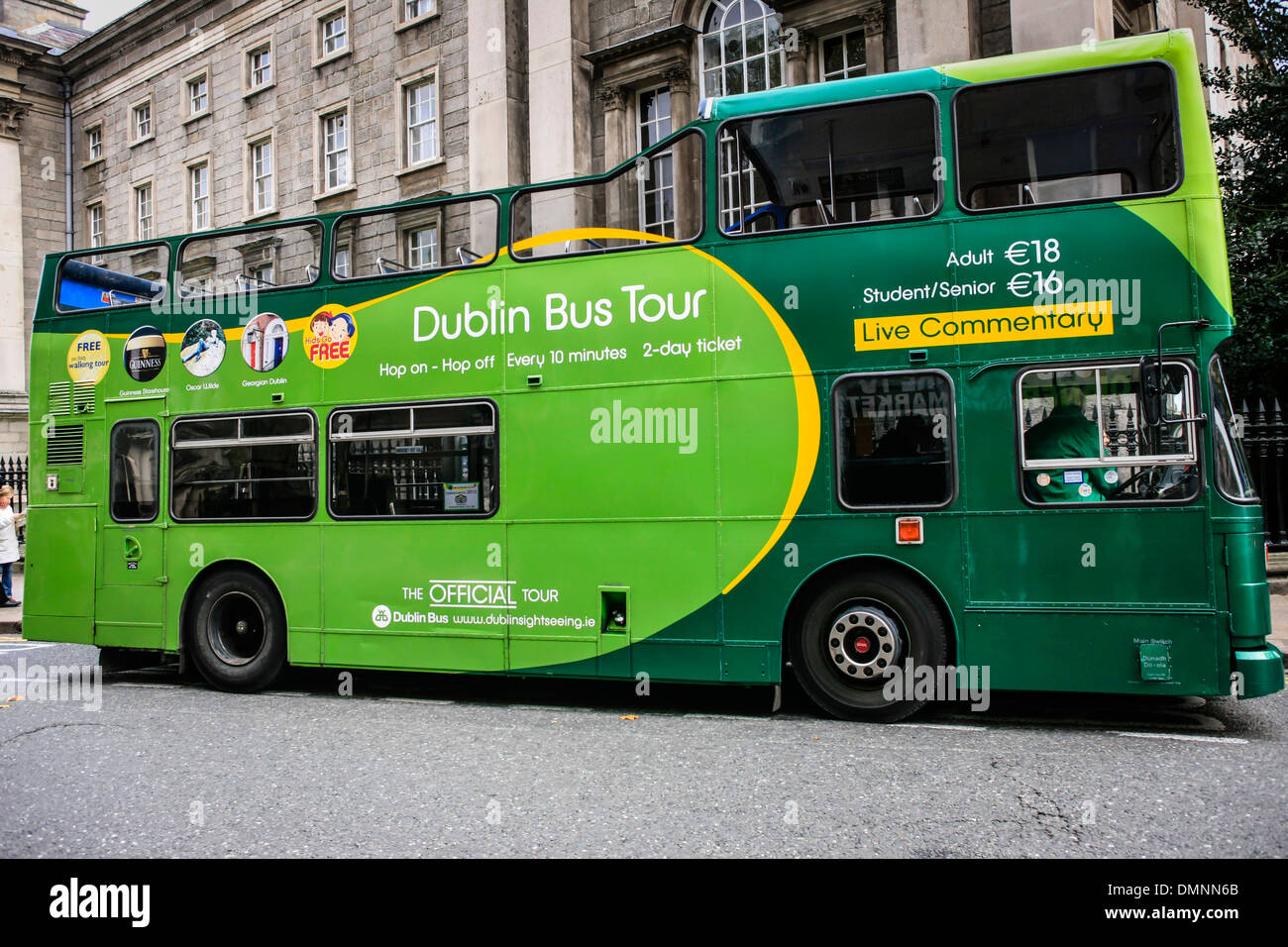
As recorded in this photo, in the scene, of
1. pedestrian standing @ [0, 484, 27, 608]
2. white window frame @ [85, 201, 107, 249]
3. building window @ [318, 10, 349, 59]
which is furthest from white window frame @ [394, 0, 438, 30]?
white window frame @ [85, 201, 107, 249]

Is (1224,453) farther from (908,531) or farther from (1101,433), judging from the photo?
(908,531)

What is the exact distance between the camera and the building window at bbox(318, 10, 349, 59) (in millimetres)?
25703

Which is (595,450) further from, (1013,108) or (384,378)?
(1013,108)

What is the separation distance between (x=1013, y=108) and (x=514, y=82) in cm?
1687

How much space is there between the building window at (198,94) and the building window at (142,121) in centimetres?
221

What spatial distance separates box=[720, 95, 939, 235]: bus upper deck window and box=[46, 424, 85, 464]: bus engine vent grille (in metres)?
6.39

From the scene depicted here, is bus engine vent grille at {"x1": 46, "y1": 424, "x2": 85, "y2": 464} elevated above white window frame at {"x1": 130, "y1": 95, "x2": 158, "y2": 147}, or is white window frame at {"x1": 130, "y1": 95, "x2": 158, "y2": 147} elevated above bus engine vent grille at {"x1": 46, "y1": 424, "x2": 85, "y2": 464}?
white window frame at {"x1": 130, "y1": 95, "x2": 158, "y2": 147}

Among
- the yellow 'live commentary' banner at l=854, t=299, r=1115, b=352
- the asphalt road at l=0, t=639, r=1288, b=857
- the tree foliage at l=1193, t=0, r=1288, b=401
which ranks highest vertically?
the tree foliage at l=1193, t=0, r=1288, b=401

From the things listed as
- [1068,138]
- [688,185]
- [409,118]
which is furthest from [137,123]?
[1068,138]

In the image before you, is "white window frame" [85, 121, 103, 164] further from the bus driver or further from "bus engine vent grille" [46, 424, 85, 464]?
the bus driver

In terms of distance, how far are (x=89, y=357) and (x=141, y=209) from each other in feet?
83.8

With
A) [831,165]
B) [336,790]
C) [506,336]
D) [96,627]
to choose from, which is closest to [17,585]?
[96,627]

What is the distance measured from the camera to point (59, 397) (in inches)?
384

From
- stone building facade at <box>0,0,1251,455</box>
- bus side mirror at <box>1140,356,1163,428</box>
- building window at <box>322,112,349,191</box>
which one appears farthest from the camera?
building window at <box>322,112,349,191</box>
